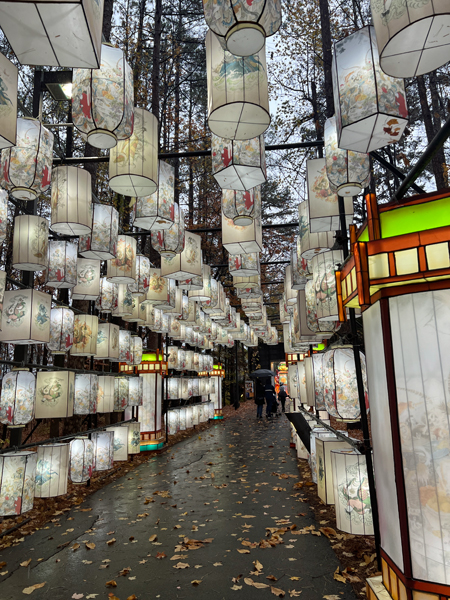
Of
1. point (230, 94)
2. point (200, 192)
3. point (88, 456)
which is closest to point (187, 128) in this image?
point (200, 192)

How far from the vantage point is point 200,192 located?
22.6 metres

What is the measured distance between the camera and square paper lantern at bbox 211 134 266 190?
361 centimetres

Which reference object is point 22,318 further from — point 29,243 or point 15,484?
point 15,484

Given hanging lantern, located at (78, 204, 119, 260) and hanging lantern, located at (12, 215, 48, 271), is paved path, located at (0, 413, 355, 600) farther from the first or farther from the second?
hanging lantern, located at (78, 204, 119, 260)

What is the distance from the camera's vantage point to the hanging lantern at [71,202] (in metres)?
4.93

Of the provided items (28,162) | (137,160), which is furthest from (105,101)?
(28,162)

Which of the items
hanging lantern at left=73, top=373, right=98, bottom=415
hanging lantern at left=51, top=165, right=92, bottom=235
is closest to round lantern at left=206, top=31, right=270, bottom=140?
hanging lantern at left=51, top=165, right=92, bottom=235

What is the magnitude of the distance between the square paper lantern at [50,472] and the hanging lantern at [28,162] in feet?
13.5

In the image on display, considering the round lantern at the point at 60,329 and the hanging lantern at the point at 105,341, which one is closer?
the round lantern at the point at 60,329

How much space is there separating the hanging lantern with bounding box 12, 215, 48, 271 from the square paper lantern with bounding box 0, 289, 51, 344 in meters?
0.39

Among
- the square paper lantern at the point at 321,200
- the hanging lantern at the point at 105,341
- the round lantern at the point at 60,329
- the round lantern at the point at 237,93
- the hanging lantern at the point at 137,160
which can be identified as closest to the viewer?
the round lantern at the point at 237,93

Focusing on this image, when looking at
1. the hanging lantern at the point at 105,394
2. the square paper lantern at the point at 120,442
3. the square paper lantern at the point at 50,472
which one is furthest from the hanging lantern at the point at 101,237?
the square paper lantern at the point at 120,442

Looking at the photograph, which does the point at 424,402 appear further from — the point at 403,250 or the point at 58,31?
the point at 58,31

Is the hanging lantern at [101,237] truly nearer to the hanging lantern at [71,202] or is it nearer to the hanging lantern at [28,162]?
the hanging lantern at [71,202]
